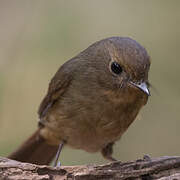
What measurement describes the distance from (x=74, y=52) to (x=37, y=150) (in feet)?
5.76

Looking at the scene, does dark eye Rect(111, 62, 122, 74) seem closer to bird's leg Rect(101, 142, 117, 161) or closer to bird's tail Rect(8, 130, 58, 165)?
bird's leg Rect(101, 142, 117, 161)

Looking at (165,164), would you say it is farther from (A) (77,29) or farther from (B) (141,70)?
(A) (77,29)

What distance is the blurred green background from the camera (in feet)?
23.6

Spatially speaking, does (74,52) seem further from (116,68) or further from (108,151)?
(116,68)

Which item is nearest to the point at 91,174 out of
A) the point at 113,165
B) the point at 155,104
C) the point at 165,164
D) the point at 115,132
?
the point at 113,165

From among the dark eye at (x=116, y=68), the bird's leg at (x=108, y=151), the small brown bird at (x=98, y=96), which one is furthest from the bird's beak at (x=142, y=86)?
the bird's leg at (x=108, y=151)

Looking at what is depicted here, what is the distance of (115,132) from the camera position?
5.54 meters

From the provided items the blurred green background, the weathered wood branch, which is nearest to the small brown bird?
the weathered wood branch

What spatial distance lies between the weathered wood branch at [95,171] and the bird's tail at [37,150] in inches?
83.6

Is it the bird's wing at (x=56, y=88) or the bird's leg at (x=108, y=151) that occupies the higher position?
the bird's wing at (x=56, y=88)

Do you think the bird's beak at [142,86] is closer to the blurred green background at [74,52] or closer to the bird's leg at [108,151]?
the bird's leg at [108,151]

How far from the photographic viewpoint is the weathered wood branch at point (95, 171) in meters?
4.43

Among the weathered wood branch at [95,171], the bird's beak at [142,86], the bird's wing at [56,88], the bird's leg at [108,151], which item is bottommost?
the weathered wood branch at [95,171]

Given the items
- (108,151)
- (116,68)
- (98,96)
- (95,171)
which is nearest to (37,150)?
(108,151)
